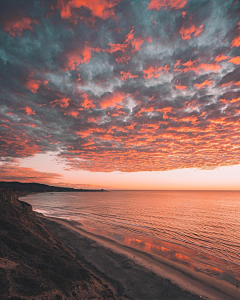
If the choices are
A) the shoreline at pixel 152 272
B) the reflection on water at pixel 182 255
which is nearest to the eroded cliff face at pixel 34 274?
the shoreline at pixel 152 272

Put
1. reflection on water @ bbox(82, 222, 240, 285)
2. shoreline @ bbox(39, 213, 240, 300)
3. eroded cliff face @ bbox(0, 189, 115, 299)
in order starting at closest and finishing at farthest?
eroded cliff face @ bbox(0, 189, 115, 299) → shoreline @ bbox(39, 213, 240, 300) → reflection on water @ bbox(82, 222, 240, 285)

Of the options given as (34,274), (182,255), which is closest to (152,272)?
(182,255)

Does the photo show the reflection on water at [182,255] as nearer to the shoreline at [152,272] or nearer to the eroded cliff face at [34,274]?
the shoreline at [152,272]

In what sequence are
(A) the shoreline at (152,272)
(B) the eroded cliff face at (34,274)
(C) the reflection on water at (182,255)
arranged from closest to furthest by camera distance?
(B) the eroded cliff face at (34,274) < (A) the shoreline at (152,272) < (C) the reflection on water at (182,255)

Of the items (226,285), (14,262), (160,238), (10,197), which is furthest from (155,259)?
(10,197)

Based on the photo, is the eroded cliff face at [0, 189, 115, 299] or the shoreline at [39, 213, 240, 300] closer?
the eroded cliff face at [0, 189, 115, 299]

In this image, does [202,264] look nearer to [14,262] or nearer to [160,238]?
[160,238]

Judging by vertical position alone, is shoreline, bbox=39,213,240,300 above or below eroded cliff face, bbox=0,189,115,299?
below

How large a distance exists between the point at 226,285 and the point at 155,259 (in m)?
6.92

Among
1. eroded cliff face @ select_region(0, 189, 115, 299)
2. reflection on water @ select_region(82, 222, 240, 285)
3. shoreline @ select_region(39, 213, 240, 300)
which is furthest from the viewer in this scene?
reflection on water @ select_region(82, 222, 240, 285)

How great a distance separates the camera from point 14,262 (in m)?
8.79

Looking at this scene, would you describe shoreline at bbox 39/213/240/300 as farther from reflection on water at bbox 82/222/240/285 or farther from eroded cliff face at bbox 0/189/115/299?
eroded cliff face at bbox 0/189/115/299

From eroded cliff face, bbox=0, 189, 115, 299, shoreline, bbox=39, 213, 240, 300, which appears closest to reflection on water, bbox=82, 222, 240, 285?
shoreline, bbox=39, 213, 240, 300

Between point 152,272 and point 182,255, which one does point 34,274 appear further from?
point 182,255
